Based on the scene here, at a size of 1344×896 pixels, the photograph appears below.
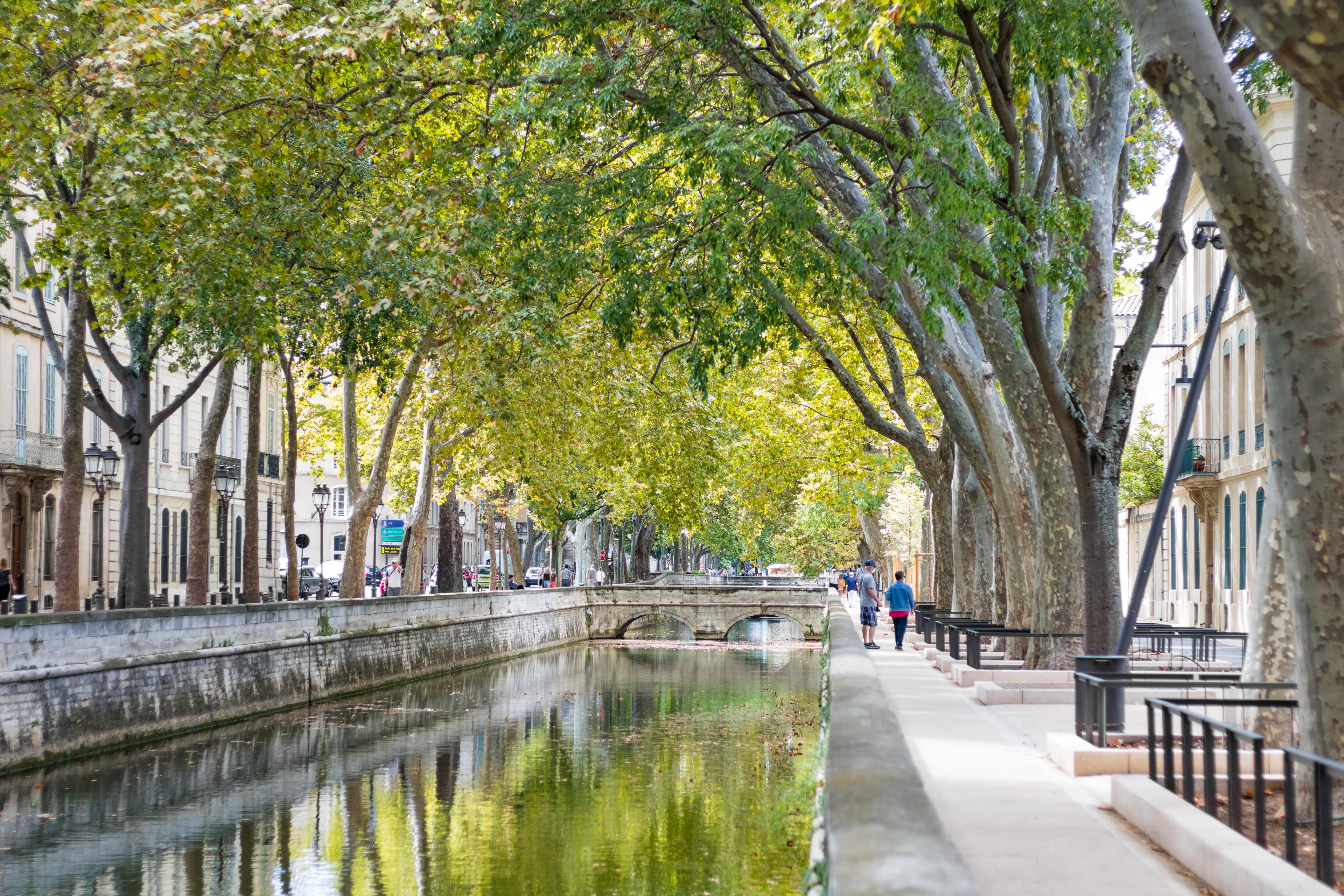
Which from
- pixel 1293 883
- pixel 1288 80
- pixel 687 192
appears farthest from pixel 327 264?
pixel 1293 883

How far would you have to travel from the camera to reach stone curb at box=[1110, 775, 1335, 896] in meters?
5.88

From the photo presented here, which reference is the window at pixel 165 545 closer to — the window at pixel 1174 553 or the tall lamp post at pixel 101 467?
the tall lamp post at pixel 101 467

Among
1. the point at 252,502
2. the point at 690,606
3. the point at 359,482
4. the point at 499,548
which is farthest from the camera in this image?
the point at 499,548

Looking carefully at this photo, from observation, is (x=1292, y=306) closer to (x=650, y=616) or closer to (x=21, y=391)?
(x=21, y=391)

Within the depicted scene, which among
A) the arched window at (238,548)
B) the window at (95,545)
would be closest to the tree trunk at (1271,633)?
the window at (95,545)

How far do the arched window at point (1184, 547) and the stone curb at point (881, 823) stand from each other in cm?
3340

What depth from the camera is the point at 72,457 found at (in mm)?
19938

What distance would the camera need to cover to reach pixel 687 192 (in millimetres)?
21547

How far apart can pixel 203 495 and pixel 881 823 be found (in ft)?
71.9

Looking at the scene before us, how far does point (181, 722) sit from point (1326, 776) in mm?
17694

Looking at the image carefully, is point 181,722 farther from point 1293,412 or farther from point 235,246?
point 1293,412

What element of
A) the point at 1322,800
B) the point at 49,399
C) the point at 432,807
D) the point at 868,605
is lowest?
the point at 432,807

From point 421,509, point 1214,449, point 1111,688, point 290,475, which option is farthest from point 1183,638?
point 421,509

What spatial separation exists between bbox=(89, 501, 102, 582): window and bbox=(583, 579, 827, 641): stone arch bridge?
18200mm
